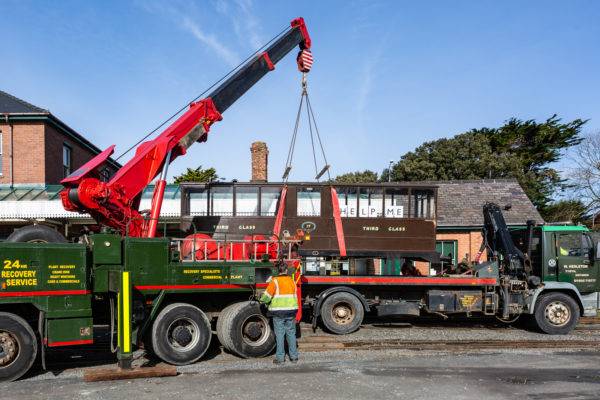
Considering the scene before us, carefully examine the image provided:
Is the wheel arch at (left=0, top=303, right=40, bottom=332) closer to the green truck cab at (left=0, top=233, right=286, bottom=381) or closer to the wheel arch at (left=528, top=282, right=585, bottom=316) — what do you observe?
the green truck cab at (left=0, top=233, right=286, bottom=381)

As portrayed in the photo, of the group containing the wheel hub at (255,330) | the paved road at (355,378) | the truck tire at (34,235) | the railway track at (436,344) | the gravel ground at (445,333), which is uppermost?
the truck tire at (34,235)

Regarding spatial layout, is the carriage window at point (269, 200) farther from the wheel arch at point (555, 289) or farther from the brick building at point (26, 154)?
the brick building at point (26, 154)

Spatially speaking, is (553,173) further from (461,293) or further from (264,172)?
(461,293)

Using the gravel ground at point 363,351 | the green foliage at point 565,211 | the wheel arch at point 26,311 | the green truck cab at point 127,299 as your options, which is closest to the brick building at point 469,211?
the gravel ground at point 363,351

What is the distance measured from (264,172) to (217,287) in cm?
1332

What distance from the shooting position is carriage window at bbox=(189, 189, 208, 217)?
14.1 m

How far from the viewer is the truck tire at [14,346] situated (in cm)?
769

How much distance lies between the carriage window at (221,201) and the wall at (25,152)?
395 inches

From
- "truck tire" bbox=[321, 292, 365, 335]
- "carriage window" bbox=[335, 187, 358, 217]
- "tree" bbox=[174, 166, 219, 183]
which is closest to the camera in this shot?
"truck tire" bbox=[321, 292, 365, 335]

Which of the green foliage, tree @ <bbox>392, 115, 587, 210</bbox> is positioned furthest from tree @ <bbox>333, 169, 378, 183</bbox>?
the green foliage

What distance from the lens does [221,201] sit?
554 inches

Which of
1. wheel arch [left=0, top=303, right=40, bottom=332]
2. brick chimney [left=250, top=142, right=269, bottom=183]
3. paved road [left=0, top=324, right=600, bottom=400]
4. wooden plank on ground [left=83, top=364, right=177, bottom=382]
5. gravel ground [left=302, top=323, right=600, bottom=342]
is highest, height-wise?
brick chimney [left=250, top=142, right=269, bottom=183]

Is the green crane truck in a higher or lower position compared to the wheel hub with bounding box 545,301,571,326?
higher

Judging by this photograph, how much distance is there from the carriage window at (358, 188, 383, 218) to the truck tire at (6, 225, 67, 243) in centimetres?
767
